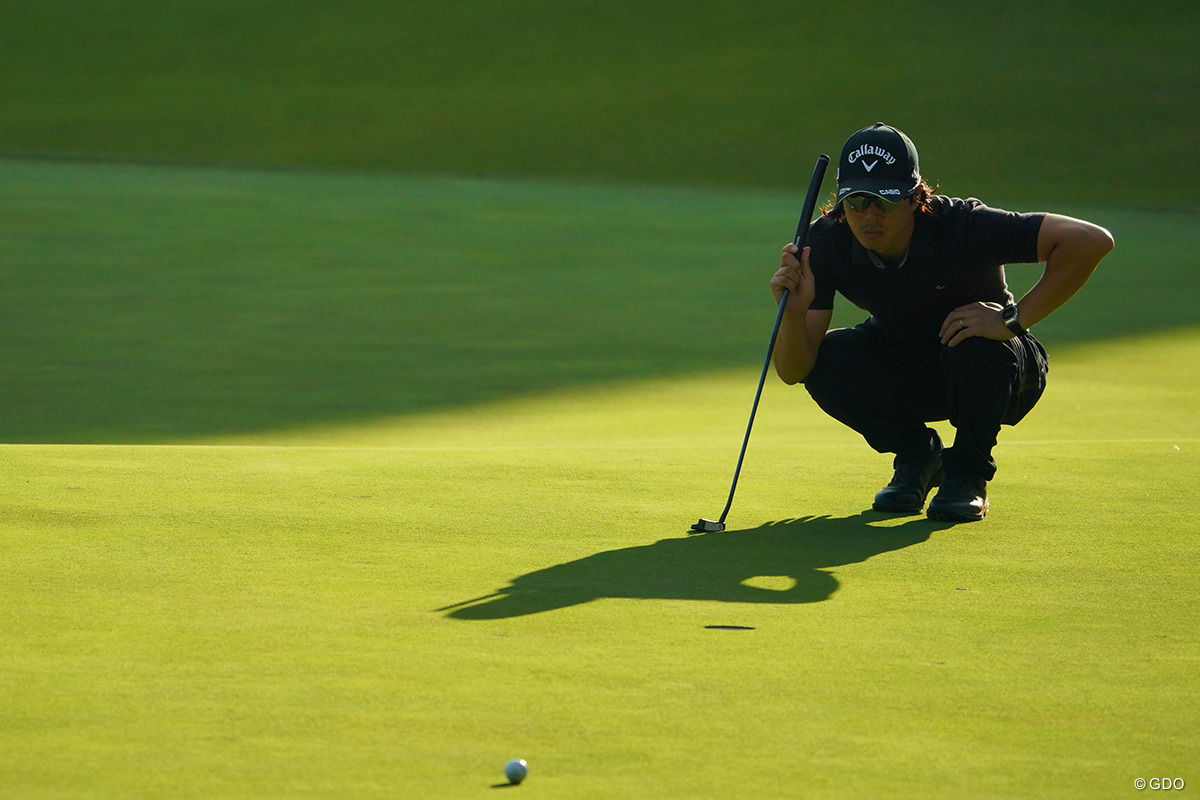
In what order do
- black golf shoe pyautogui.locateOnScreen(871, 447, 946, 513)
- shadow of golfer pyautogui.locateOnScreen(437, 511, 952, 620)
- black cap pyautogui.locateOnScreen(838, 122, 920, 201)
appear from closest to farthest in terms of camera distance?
shadow of golfer pyautogui.locateOnScreen(437, 511, 952, 620)
black cap pyautogui.locateOnScreen(838, 122, 920, 201)
black golf shoe pyautogui.locateOnScreen(871, 447, 946, 513)

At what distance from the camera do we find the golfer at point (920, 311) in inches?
118

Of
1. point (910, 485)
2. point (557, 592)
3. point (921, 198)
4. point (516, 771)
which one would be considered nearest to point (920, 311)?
point (921, 198)

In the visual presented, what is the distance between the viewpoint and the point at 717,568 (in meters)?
2.63

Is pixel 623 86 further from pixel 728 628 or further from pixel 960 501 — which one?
pixel 728 628

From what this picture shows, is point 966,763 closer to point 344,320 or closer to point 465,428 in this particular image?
point 465,428

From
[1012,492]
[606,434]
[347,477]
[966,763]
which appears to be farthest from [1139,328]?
[966,763]

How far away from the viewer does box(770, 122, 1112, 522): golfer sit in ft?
9.82

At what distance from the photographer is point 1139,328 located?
713cm

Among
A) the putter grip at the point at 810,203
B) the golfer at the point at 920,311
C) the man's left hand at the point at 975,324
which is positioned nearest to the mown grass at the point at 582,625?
the golfer at the point at 920,311

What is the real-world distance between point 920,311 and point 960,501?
416 mm

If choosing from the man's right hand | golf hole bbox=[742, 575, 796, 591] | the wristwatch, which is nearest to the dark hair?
the man's right hand

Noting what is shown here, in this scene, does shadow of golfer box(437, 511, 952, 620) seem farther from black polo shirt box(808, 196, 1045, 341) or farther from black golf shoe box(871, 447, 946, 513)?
black polo shirt box(808, 196, 1045, 341)

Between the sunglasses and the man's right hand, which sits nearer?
the sunglasses

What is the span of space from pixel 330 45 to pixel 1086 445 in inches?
502
